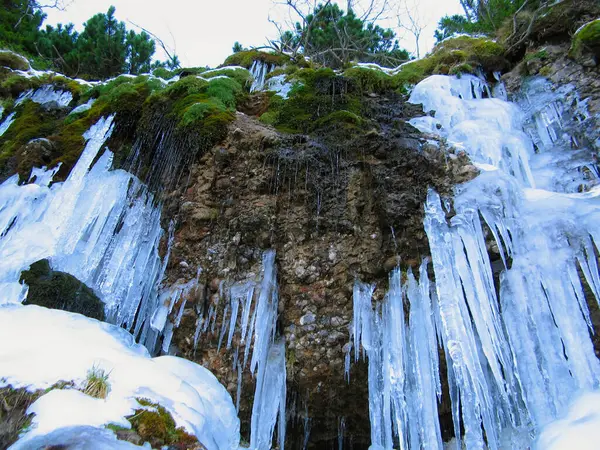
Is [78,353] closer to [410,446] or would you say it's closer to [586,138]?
[410,446]

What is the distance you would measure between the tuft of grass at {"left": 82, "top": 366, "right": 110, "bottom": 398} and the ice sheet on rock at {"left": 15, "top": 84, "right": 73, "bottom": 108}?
8224 mm

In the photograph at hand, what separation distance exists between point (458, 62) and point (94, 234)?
743 centimetres

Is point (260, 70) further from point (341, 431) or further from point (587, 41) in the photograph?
point (341, 431)

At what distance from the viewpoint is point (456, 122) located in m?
7.99

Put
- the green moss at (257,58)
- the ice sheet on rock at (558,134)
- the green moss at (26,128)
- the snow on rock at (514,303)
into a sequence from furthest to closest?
the green moss at (257,58) < the green moss at (26,128) < the ice sheet on rock at (558,134) < the snow on rock at (514,303)

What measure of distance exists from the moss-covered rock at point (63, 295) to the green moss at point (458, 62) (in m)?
6.55

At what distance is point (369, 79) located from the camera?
896cm

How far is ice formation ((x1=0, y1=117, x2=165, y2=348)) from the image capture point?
6.62 meters

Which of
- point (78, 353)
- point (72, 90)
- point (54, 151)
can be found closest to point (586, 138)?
point (78, 353)

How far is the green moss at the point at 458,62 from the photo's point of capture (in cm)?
935

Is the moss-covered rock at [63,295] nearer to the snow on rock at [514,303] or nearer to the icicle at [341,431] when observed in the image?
the icicle at [341,431]

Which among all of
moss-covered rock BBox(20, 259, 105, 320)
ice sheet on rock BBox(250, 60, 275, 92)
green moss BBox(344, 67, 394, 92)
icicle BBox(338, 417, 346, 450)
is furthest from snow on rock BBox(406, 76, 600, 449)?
ice sheet on rock BBox(250, 60, 275, 92)

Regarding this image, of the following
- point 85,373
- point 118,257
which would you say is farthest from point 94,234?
point 85,373

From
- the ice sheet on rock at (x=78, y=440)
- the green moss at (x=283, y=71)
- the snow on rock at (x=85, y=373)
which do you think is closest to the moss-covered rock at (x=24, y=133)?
the green moss at (x=283, y=71)
